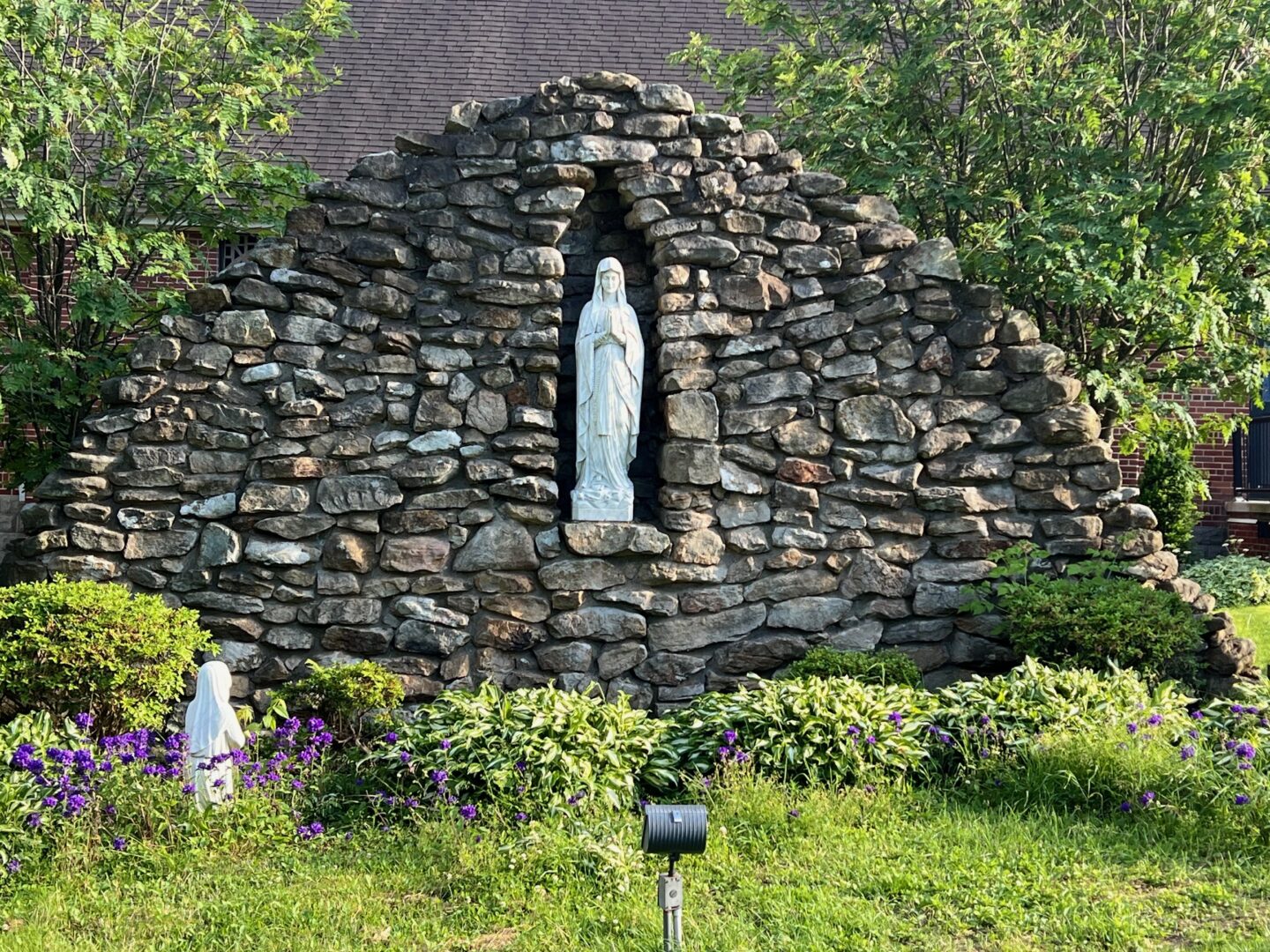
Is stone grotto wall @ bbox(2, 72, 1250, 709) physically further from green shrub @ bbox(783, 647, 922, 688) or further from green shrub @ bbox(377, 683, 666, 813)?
green shrub @ bbox(377, 683, 666, 813)

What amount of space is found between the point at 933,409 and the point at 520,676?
121 inches

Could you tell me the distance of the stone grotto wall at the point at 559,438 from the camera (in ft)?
22.8

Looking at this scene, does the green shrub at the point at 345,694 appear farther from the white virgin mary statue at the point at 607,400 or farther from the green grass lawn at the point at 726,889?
the white virgin mary statue at the point at 607,400

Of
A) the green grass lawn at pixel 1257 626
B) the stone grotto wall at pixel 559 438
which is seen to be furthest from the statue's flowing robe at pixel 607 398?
the green grass lawn at pixel 1257 626

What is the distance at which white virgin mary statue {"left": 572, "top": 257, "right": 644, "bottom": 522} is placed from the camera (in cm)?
722

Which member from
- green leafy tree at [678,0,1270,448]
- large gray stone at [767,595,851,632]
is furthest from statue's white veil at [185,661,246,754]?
green leafy tree at [678,0,1270,448]

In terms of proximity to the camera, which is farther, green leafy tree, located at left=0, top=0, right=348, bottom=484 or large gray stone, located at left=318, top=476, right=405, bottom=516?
green leafy tree, located at left=0, top=0, right=348, bottom=484

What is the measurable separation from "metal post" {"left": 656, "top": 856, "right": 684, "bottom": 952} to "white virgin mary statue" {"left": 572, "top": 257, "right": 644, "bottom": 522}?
341 cm

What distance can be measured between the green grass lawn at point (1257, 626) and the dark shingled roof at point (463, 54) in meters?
7.57

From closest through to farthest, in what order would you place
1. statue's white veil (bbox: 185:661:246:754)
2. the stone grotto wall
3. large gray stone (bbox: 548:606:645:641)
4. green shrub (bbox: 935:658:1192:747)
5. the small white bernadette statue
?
the small white bernadette statue → statue's white veil (bbox: 185:661:246:754) → green shrub (bbox: 935:658:1192:747) → the stone grotto wall → large gray stone (bbox: 548:606:645:641)

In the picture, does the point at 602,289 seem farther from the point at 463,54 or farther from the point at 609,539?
the point at 463,54

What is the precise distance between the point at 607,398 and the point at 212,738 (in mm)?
3037

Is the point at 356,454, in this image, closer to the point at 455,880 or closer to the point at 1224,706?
the point at 455,880

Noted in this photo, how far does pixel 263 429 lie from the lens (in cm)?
700
